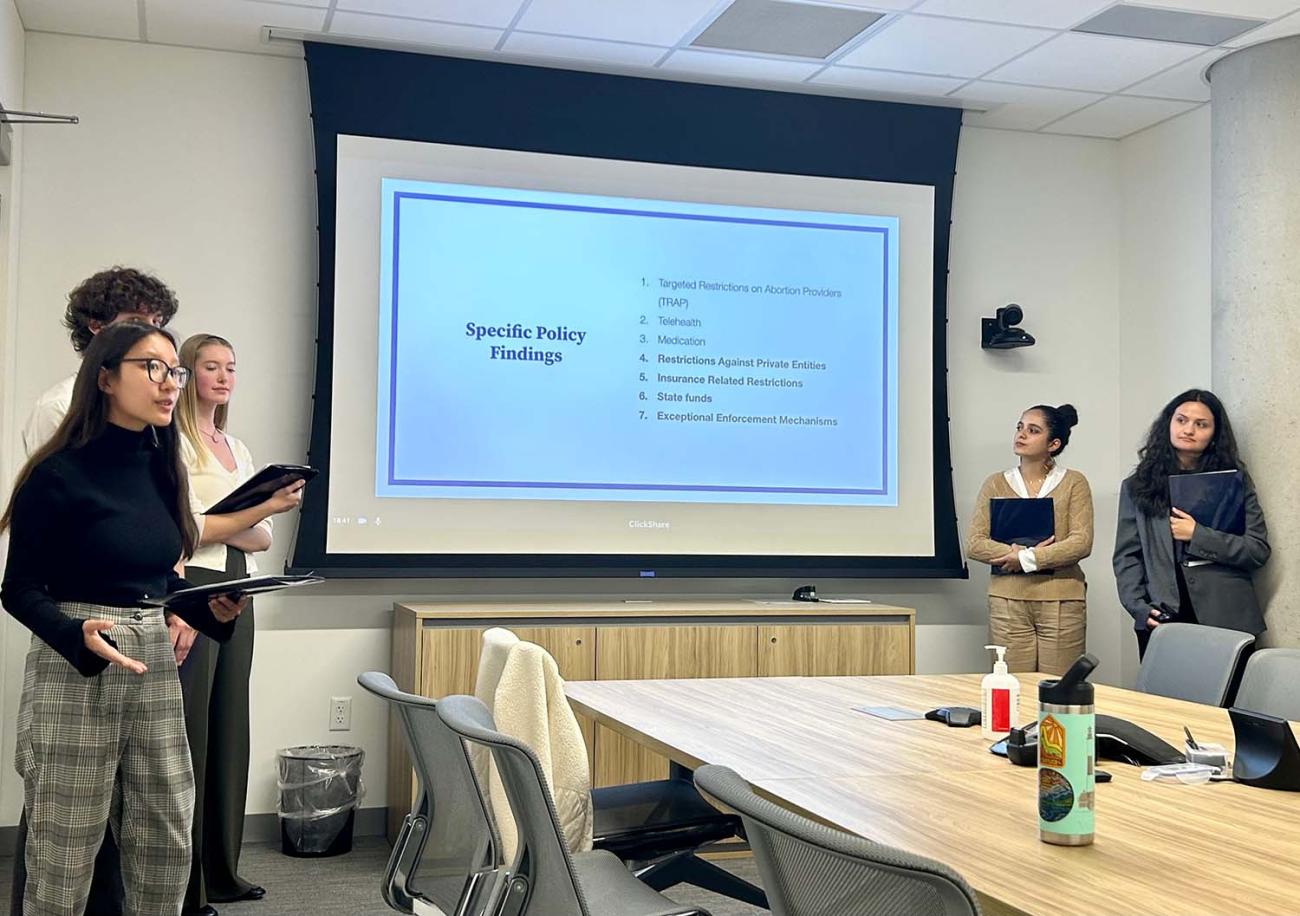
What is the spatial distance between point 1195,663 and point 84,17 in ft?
14.1

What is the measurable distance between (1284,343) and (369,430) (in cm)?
351

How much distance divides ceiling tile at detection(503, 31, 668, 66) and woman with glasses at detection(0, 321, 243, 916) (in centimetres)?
261

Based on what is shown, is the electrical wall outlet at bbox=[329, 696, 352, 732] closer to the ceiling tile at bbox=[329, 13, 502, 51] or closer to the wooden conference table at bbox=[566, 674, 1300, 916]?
the wooden conference table at bbox=[566, 674, 1300, 916]

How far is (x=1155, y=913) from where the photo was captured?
1.45 meters

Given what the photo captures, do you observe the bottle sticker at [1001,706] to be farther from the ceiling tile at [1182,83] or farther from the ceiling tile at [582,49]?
the ceiling tile at [1182,83]

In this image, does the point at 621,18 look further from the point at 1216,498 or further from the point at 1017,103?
the point at 1216,498

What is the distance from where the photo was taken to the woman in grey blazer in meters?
4.92

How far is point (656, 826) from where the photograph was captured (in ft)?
9.89

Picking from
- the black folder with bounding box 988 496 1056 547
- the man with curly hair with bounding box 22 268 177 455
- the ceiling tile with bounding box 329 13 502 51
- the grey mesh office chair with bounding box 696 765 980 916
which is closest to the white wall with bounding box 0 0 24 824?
the ceiling tile with bounding box 329 13 502 51

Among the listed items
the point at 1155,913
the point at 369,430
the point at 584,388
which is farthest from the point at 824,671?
the point at 1155,913

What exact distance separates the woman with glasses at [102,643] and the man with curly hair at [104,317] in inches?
21.7

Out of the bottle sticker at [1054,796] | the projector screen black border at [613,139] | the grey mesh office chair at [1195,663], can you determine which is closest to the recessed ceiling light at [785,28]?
the projector screen black border at [613,139]

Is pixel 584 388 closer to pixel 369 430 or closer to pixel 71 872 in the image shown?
pixel 369 430

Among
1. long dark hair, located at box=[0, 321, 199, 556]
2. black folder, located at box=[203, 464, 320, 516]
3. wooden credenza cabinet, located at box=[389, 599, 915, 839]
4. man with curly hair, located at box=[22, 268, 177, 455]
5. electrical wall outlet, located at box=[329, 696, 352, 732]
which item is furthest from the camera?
electrical wall outlet, located at box=[329, 696, 352, 732]
